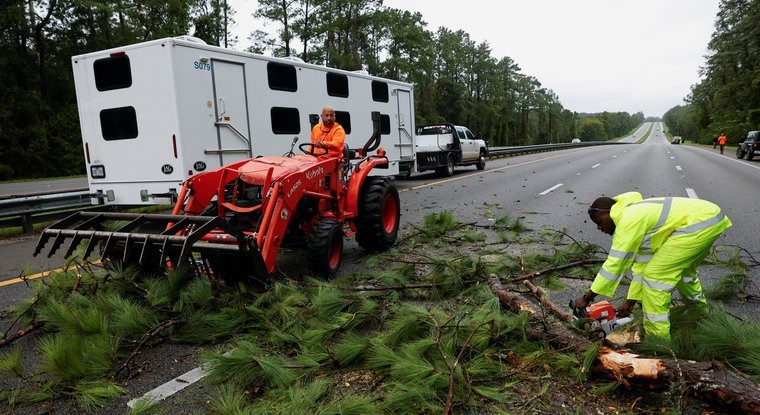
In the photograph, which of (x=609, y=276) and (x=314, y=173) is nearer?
(x=609, y=276)

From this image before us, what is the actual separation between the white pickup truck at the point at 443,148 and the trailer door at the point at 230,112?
30.2 ft

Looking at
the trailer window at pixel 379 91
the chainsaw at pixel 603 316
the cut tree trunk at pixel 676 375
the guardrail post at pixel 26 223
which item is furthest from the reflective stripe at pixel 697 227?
the trailer window at pixel 379 91

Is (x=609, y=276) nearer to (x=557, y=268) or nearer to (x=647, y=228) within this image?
(x=647, y=228)

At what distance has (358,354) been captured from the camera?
315 centimetres

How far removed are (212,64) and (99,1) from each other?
1128 inches

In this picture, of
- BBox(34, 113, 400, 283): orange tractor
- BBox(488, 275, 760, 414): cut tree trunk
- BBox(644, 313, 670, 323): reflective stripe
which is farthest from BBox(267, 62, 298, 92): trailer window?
BBox(644, 313, 670, 323): reflective stripe

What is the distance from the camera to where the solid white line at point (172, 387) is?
288 cm

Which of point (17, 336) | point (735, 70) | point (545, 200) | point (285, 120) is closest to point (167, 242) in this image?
point (17, 336)

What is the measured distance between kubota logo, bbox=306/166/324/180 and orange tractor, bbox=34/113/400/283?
0.01 metres

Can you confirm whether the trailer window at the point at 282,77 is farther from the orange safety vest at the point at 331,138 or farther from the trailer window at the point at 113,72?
the orange safety vest at the point at 331,138

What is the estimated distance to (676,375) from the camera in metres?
2.49

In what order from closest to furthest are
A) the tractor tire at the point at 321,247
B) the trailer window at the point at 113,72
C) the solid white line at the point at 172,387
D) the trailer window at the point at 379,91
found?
the solid white line at the point at 172,387 < the tractor tire at the point at 321,247 < the trailer window at the point at 113,72 < the trailer window at the point at 379,91

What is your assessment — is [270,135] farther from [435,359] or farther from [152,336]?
[435,359]

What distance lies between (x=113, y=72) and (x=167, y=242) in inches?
224
